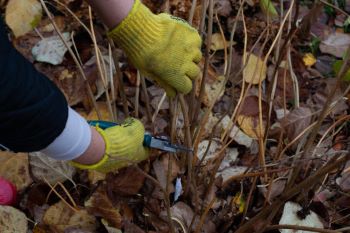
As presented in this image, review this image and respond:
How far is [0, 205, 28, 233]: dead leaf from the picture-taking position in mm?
1147

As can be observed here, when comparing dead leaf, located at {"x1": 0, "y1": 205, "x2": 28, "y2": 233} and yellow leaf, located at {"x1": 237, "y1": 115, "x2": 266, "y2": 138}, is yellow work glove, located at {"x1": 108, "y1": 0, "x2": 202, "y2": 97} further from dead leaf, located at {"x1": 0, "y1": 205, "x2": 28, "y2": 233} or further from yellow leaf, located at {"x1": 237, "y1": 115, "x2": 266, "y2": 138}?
dead leaf, located at {"x1": 0, "y1": 205, "x2": 28, "y2": 233}

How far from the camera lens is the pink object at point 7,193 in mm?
1180

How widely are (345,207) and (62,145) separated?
2.21ft

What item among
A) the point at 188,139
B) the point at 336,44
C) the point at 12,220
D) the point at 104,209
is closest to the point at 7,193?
the point at 12,220

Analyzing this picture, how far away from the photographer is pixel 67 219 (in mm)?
1170

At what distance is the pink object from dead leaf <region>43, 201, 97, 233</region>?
0.10m

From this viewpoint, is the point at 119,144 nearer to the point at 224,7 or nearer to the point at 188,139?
the point at 188,139

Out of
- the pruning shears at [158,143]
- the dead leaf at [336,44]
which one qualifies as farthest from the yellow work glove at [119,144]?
the dead leaf at [336,44]

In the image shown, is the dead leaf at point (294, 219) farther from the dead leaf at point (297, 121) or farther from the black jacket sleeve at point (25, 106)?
the black jacket sleeve at point (25, 106)

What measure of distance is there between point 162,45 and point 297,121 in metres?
0.43

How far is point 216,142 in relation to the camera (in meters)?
1.29

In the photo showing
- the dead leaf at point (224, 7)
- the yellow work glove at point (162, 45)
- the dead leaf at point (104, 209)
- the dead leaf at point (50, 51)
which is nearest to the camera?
the yellow work glove at point (162, 45)

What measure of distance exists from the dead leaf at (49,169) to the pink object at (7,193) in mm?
65

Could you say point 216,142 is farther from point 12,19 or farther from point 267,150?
point 12,19
